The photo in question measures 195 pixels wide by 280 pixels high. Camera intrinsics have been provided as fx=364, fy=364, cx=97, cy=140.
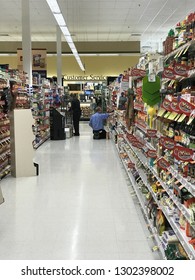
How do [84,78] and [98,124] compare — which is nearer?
[98,124]

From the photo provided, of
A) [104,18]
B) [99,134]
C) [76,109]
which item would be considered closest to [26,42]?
[99,134]

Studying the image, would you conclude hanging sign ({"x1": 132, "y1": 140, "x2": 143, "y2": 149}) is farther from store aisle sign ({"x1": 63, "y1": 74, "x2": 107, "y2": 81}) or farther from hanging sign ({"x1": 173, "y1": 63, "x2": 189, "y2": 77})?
store aisle sign ({"x1": 63, "y1": 74, "x2": 107, "y2": 81})

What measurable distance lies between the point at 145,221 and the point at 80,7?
12.2 meters

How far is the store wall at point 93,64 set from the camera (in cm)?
2852

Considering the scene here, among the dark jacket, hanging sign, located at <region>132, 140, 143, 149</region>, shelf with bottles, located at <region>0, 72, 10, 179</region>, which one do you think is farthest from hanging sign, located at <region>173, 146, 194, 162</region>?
the dark jacket

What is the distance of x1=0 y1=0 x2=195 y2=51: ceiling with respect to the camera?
575 inches

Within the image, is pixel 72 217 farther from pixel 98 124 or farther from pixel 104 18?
pixel 104 18

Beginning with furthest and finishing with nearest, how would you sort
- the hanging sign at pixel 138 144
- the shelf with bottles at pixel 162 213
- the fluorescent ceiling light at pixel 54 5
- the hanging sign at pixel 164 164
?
the fluorescent ceiling light at pixel 54 5 → the hanging sign at pixel 138 144 → the hanging sign at pixel 164 164 → the shelf with bottles at pixel 162 213

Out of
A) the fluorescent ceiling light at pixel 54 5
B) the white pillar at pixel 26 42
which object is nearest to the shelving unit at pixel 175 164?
the fluorescent ceiling light at pixel 54 5

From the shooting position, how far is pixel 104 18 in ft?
56.9

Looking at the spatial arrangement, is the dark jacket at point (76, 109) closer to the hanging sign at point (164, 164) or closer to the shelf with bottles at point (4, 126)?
the shelf with bottles at point (4, 126)

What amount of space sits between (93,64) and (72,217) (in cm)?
2479

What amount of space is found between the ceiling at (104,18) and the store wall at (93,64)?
14.9 feet
